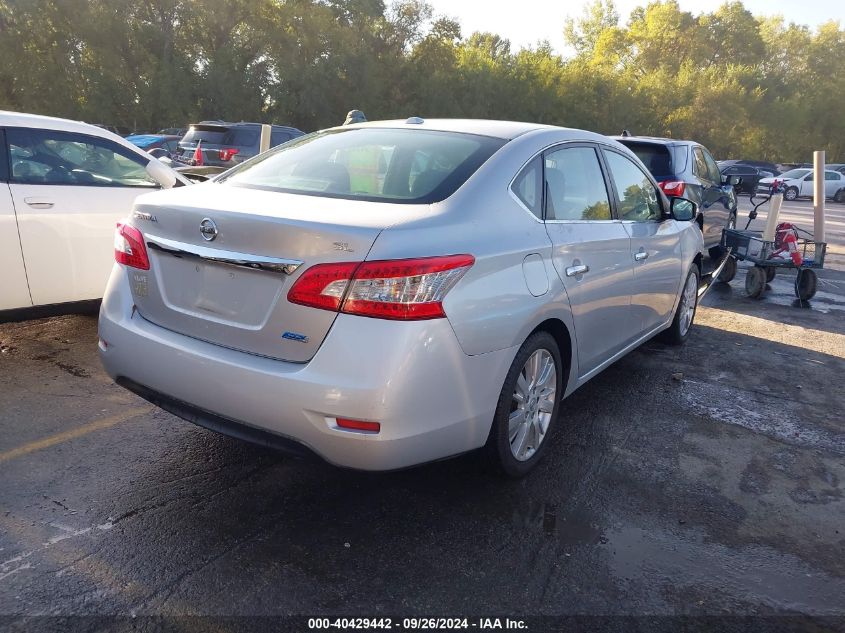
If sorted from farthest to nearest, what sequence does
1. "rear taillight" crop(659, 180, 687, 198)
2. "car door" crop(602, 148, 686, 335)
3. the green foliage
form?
the green foliage < "rear taillight" crop(659, 180, 687, 198) < "car door" crop(602, 148, 686, 335)

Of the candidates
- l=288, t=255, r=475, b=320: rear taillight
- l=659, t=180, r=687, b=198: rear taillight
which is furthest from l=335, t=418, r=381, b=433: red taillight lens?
l=659, t=180, r=687, b=198: rear taillight

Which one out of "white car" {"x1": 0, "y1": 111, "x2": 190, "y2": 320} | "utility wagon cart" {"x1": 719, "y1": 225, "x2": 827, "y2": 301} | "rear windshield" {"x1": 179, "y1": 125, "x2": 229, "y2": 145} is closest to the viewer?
"white car" {"x1": 0, "y1": 111, "x2": 190, "y2": 320}

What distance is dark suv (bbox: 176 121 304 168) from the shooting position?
12.8 metres

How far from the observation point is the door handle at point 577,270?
135 inches

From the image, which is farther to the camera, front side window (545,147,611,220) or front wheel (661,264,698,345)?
front wheel (661,264,698,345)

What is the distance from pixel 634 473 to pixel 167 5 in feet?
128

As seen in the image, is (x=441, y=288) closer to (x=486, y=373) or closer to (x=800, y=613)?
(x=486, y=373)

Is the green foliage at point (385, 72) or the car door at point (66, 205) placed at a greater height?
the green foliage at point (385, 72)

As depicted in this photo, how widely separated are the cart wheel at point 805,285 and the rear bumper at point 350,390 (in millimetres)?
6630

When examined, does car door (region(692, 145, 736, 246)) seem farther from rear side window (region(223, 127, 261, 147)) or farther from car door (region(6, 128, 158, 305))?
rear side window (region(223, 127, 261, 147))

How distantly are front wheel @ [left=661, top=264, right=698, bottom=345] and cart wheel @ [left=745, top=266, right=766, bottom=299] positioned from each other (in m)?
2.62

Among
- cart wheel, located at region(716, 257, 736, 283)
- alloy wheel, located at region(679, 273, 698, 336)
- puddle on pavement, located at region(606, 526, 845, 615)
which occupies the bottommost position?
cart wheel, located at region(716, 257, 736, 283)

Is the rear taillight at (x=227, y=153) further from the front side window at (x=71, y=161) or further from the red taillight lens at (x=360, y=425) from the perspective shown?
the red taillight lens at (x=360, y=425)

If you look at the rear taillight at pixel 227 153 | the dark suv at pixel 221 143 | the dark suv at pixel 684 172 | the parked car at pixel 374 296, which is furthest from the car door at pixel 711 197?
the rear taillight at pixel 227 153
